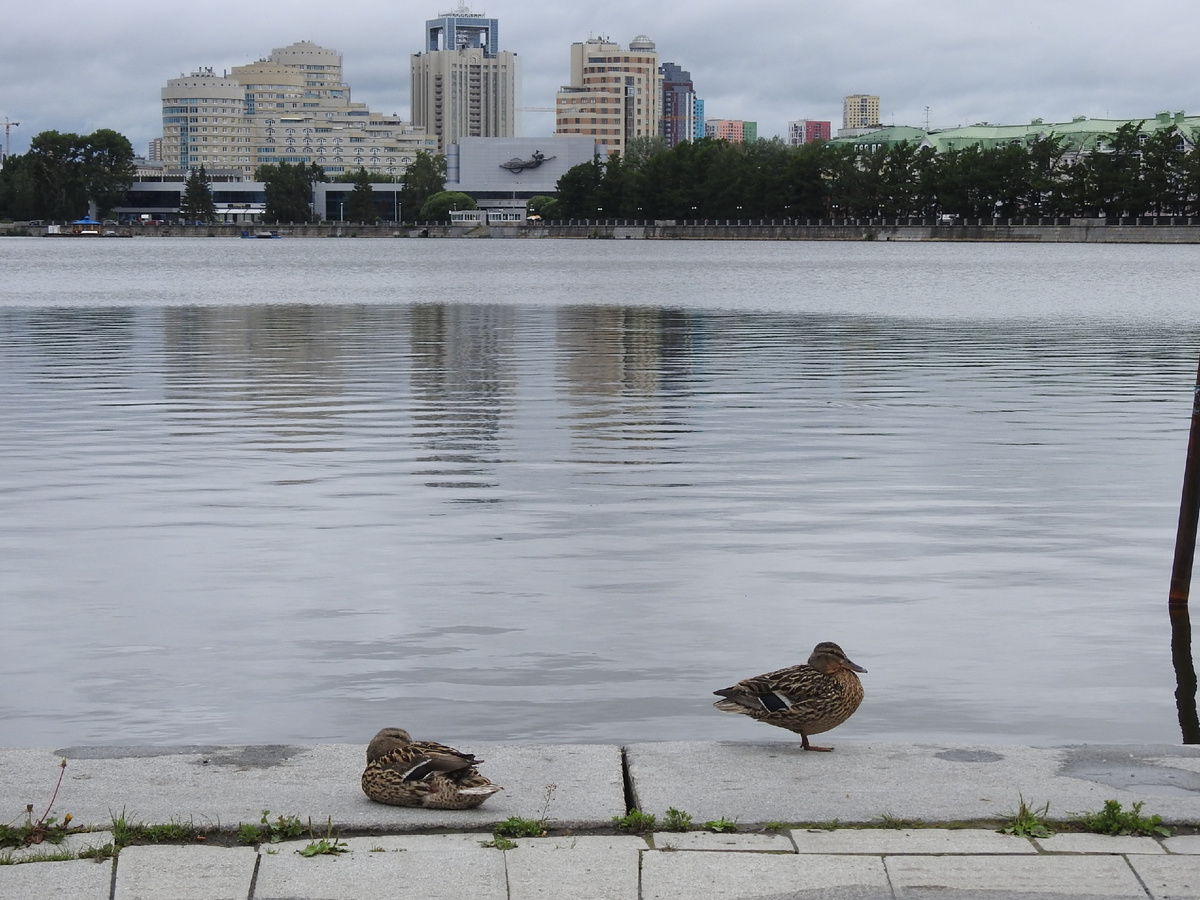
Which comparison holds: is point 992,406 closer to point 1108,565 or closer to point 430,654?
point 1108,565

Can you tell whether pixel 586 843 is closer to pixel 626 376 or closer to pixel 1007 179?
pixel 626 376

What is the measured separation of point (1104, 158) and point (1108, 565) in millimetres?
161912

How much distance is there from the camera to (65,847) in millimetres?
5719

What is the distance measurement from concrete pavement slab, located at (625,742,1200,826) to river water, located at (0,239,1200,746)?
1.38 metres

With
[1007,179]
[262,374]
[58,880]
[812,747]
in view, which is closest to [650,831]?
[812,747]

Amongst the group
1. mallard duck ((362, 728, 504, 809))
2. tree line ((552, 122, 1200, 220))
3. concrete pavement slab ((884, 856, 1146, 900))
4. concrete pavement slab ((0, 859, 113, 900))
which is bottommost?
concrete pavement slab ((0, 859, 113, 900))

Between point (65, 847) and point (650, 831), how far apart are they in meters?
1.92

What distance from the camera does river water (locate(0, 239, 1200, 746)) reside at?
29.6ft

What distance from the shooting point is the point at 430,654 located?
9.91 m

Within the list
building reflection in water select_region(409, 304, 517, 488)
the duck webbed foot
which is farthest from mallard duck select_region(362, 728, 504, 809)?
building reflection in water select_region(409, 304, 517, 488)

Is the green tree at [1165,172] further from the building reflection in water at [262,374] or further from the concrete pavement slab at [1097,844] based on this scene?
A: the concrete pavement slab at [1097,844]

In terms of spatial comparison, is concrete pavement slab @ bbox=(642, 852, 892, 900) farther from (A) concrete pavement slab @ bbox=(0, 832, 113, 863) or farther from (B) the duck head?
(A) concrete pavement slab @ bbox=(0, 832, 113, 863)

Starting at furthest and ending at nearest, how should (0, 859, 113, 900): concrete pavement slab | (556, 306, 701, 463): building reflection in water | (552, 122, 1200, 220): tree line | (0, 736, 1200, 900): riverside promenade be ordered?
(552, 122, 1200, 220): tree line < (556, 306, 701, 463): building reflection in water < (0, 736, 1200, 900): riverside promenade < (0, 859, 113, 900): concrete pavement slab

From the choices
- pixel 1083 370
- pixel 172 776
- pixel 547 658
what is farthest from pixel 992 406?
pixel 172 776
